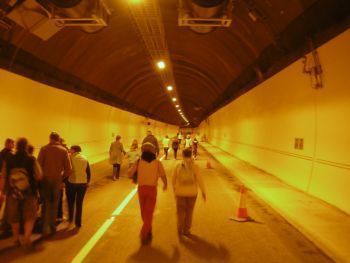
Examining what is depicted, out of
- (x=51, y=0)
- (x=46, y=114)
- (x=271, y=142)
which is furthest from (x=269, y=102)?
(x=51, y=0)

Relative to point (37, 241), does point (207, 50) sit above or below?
above

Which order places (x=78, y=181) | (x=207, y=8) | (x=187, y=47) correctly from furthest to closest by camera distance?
(x=187, y=47), (x=207, y=8), (x=78, y=181)

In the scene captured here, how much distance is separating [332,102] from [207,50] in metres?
10.7

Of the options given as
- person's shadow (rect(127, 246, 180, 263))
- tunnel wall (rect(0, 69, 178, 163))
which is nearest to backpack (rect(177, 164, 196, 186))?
person's shadow (rect(127, 246, 180, 263))

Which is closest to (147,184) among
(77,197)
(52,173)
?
(77,197)

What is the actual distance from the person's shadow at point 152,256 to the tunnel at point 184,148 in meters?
0.05

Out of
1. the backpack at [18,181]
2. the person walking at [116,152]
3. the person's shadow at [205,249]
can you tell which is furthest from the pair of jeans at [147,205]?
the person walking at [116,152]

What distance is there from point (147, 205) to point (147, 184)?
40 centimetres

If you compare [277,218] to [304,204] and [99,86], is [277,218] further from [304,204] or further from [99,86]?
[99,86]

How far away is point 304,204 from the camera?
33.9 feet

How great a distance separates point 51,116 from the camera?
16.1 metres

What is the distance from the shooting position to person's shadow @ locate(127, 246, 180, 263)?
19.8ft

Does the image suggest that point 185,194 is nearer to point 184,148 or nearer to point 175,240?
point 175,240

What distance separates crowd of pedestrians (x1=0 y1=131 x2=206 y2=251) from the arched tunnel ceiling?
18.4ft
